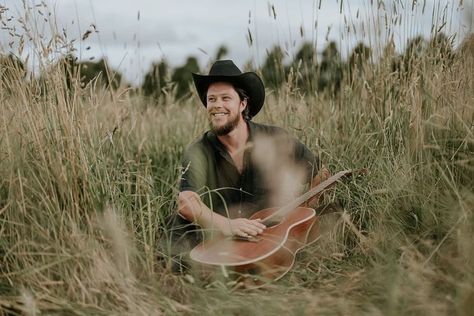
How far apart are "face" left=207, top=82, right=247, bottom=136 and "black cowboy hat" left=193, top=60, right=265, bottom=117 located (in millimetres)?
50

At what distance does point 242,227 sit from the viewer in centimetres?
305

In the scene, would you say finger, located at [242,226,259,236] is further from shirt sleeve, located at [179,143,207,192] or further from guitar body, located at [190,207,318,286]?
shirt sleeve, located at [179,143,207,192]

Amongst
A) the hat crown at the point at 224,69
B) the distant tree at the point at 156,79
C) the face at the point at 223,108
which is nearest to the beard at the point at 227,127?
the face at the point at 223,108

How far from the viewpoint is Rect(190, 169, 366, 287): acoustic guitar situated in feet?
9.34

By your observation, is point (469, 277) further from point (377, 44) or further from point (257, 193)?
point (377, 44)

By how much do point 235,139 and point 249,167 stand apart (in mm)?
193

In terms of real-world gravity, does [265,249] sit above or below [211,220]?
below

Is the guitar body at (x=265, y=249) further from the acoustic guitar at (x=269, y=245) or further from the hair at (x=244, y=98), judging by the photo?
the hair at (x=244, y=98)

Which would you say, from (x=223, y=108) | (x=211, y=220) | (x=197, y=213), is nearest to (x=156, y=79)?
(x=223, y=108)

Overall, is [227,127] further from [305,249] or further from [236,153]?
[305,249]

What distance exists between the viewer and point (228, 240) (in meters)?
3.07

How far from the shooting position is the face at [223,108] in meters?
3.63

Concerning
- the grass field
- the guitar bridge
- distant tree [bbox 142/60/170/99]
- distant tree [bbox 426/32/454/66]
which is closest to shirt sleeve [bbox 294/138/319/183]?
the grass field

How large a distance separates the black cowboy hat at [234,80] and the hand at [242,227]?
97 centimetres
